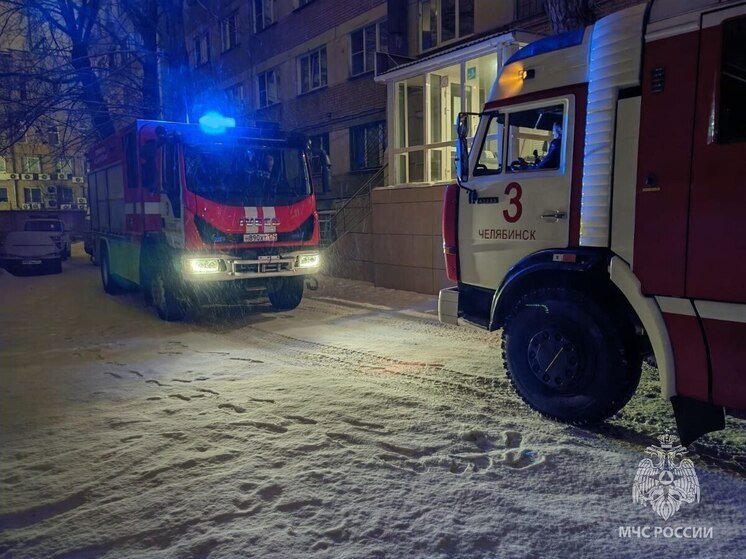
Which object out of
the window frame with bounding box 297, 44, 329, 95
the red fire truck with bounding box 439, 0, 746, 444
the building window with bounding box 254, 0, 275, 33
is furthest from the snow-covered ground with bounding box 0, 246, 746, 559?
the building window with bounding box 254, 0, 275, 33

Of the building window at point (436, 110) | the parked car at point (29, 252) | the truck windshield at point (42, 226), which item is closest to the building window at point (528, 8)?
the building window at point (436, 110)

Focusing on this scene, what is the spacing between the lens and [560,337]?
445 cm

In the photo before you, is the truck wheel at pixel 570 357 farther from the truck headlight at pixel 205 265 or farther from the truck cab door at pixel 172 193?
the truck cab door at pixel 172 193

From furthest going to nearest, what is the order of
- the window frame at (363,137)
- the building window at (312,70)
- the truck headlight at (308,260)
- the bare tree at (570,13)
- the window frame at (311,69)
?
the building window at (312,70)
the window frame at (311,69)
the window frame at (363,137)
the truck headlight at (308,260)
the bare tree at (570,13)

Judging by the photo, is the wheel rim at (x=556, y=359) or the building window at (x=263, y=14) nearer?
the wheel rim at (x=556, y=359)

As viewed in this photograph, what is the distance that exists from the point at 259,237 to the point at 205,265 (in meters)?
0.94

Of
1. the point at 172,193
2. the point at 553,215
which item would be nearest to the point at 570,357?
the point at 553,215

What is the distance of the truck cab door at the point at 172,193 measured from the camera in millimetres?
8258

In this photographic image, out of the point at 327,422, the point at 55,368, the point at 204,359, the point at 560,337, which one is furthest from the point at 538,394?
the point at 55,368

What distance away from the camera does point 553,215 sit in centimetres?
459

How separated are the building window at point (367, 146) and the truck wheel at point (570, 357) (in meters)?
11.7

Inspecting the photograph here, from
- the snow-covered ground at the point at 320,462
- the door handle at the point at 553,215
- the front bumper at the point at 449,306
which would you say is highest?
the door handle at the point at 553,215

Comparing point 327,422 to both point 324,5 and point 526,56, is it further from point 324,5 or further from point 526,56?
point 324,5

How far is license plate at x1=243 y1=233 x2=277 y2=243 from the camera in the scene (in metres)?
8.54
